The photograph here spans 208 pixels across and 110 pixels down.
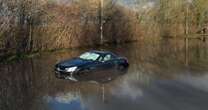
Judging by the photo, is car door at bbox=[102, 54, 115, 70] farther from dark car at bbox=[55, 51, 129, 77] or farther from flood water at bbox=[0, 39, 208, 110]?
flood water at bbox=[0, 39, 208, 110]

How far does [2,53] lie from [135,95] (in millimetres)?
15216

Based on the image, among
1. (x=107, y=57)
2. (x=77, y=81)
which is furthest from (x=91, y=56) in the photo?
(x=77, y=81)

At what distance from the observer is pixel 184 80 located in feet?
63.6

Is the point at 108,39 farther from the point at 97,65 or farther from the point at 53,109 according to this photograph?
the point at 53,109

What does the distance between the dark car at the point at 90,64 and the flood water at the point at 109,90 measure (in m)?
0.70

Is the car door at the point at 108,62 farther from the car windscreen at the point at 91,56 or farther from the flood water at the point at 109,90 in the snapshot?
the flood water at the point at 109,90

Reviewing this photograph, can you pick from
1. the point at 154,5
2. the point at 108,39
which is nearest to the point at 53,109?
the point at 108,39

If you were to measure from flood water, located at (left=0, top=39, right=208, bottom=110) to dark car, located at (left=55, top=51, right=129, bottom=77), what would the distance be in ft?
2.30

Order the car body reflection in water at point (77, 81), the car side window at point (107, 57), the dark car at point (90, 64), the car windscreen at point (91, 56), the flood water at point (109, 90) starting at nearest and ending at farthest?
the car body reflection in water at point (77, 81) → the flood water at point (109, 90) → the dark car at point (90, 64) → the car windscreen at point (91, 56) → the car side window at point (107, 57)

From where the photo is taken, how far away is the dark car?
20.1 m

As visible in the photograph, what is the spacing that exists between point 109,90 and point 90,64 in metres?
4.54

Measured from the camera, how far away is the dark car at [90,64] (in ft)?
65.9

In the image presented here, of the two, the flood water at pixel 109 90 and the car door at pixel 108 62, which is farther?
the car door at pixel 108 62

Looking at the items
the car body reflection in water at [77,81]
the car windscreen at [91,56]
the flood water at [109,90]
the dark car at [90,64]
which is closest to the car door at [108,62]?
the dark car at [90,64]
